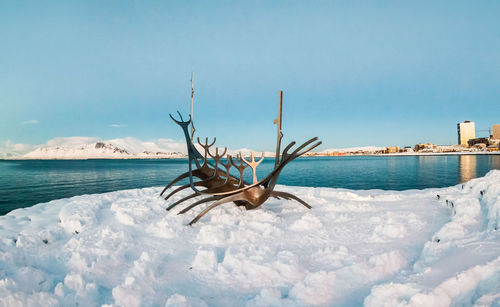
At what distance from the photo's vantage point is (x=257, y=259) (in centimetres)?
380

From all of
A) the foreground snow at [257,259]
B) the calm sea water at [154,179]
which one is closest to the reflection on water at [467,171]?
the calm sea water at [154,179]

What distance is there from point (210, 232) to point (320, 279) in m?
2.38

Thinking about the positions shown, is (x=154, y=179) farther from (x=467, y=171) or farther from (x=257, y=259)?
(x=467, y=171)

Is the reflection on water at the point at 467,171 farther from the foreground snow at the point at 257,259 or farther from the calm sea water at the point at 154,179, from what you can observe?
the foreground snow at the point at 257,259

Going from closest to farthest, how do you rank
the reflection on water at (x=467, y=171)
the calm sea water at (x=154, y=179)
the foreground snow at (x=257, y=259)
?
the foreground snow at (x=257, y=259), the calm sea water at (x=154, y=179), the reflection on water at (x=467, y=171)

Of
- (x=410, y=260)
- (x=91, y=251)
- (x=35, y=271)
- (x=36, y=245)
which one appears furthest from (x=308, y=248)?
(x=36, y=245)

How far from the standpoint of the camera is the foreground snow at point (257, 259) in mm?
2740

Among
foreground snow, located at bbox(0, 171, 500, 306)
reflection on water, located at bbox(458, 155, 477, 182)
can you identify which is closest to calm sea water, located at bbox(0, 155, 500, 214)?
reflection on water, located at bbox(458, 155, 477, 182)

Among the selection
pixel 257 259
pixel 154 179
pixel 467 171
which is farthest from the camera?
pixel 467 171

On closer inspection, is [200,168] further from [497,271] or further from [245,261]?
[497,271]

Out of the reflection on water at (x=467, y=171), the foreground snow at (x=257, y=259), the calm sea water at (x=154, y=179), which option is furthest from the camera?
the reflection on water at (x=467, y=171)

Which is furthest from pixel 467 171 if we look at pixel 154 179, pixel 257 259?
pixel 257 259

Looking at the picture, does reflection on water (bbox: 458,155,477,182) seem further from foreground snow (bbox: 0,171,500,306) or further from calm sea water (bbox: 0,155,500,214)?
foreground snow (bbox: 0,171,500,306)

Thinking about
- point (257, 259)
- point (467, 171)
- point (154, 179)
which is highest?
point (467, 171)
